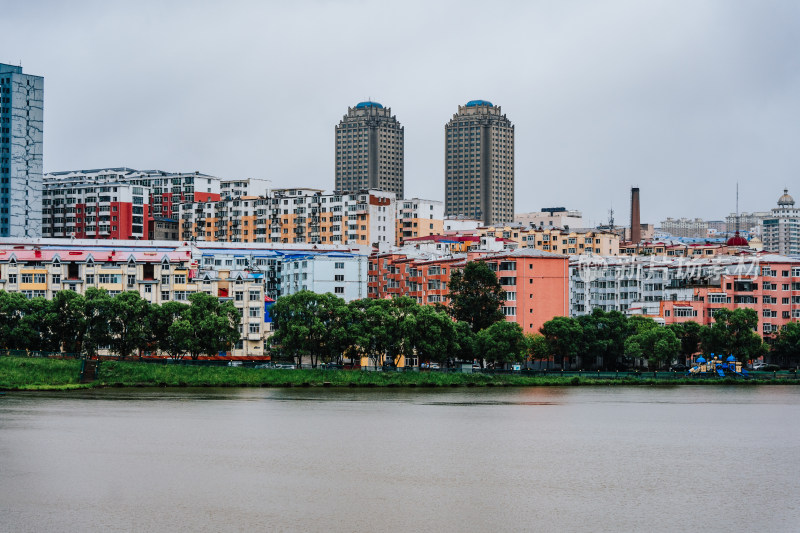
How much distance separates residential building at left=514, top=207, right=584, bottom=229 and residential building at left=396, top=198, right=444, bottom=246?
1547 centimetres

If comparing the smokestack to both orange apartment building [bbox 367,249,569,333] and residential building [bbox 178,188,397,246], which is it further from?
orange apartment building [bbox 367,249,569,333]

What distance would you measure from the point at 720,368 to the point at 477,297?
1745cm

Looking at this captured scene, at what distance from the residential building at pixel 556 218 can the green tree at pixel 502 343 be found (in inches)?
2818

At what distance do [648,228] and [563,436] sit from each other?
133860mm

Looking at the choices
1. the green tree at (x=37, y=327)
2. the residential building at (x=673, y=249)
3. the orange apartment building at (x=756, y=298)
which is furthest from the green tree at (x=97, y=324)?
the residential building at (x=673, y=249)

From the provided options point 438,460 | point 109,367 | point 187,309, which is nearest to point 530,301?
point 187,309

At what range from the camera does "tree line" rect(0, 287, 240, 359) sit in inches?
2601

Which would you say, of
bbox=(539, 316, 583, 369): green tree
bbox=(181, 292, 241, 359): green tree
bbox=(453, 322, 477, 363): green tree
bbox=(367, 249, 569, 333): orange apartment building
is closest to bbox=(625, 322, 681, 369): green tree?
bbox=(539, 316, 583, 369): green tree

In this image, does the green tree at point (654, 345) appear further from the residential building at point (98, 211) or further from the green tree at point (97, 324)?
the residential building at point (98, 211)

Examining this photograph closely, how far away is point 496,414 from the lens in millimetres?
51656

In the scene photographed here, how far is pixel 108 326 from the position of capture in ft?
219

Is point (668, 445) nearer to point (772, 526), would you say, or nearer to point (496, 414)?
point (496, 414)

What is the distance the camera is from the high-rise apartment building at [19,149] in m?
118

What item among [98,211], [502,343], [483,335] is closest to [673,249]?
[483,335]
